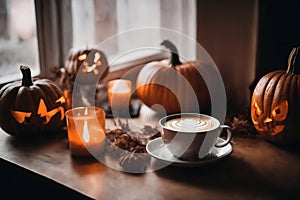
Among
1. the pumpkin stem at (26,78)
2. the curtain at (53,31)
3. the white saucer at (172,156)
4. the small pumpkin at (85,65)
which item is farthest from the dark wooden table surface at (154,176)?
the curtain at (53,31)

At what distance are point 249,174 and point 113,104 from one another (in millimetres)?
515

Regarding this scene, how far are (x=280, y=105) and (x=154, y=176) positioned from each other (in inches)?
13.3

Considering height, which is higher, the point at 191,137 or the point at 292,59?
the point at 292,59

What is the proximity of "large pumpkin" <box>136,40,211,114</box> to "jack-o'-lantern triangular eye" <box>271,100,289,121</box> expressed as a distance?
0.28 m

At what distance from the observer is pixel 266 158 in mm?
970

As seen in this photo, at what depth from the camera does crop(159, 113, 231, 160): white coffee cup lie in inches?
35.1

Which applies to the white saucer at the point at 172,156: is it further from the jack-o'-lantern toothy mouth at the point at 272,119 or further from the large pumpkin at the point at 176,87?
the large pumpkin at the point at 176,87

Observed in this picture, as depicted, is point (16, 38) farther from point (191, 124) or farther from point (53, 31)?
point (191, 124)

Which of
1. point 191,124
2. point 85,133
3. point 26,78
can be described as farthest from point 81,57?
point 191,124

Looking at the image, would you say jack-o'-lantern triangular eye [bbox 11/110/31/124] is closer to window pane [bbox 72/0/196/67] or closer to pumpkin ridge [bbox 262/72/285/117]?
window pane [bbox 72/0/196/67]

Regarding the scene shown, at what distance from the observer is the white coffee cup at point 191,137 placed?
2.92 feet

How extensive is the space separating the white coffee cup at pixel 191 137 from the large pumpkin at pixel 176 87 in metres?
0.26

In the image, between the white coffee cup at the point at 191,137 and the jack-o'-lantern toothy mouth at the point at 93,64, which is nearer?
the white coffee cup at the point at 191,137

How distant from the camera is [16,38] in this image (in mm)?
1354
